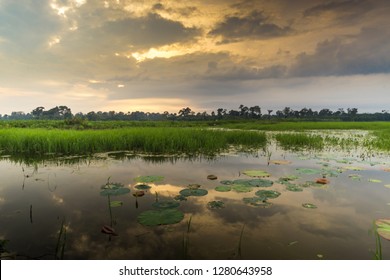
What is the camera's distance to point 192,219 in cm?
401

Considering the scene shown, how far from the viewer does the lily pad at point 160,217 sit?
3.83m

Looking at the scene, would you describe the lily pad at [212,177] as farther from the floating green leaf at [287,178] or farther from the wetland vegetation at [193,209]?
the floating green leaf at [287,178]

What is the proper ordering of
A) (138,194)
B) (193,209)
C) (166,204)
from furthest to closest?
(138,194) < (166,204) < (193,209)

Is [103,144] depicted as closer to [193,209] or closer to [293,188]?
[193,209]

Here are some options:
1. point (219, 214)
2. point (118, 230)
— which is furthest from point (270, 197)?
point (118, 230)

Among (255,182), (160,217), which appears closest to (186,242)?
(160,217)

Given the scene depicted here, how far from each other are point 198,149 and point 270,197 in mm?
7040

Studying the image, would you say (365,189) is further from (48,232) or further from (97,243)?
(48,232)

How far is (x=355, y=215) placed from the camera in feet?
Answer: 14.0

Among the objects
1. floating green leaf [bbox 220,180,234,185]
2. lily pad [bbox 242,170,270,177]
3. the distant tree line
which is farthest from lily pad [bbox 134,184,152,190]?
the distant tree line

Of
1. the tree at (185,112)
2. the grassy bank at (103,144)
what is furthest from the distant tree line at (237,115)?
the grassy bank at (103,144)

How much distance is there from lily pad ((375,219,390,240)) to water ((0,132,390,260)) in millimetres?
111

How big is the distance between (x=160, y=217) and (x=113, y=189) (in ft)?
6.39

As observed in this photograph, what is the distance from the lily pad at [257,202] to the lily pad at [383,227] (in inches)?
63.9
